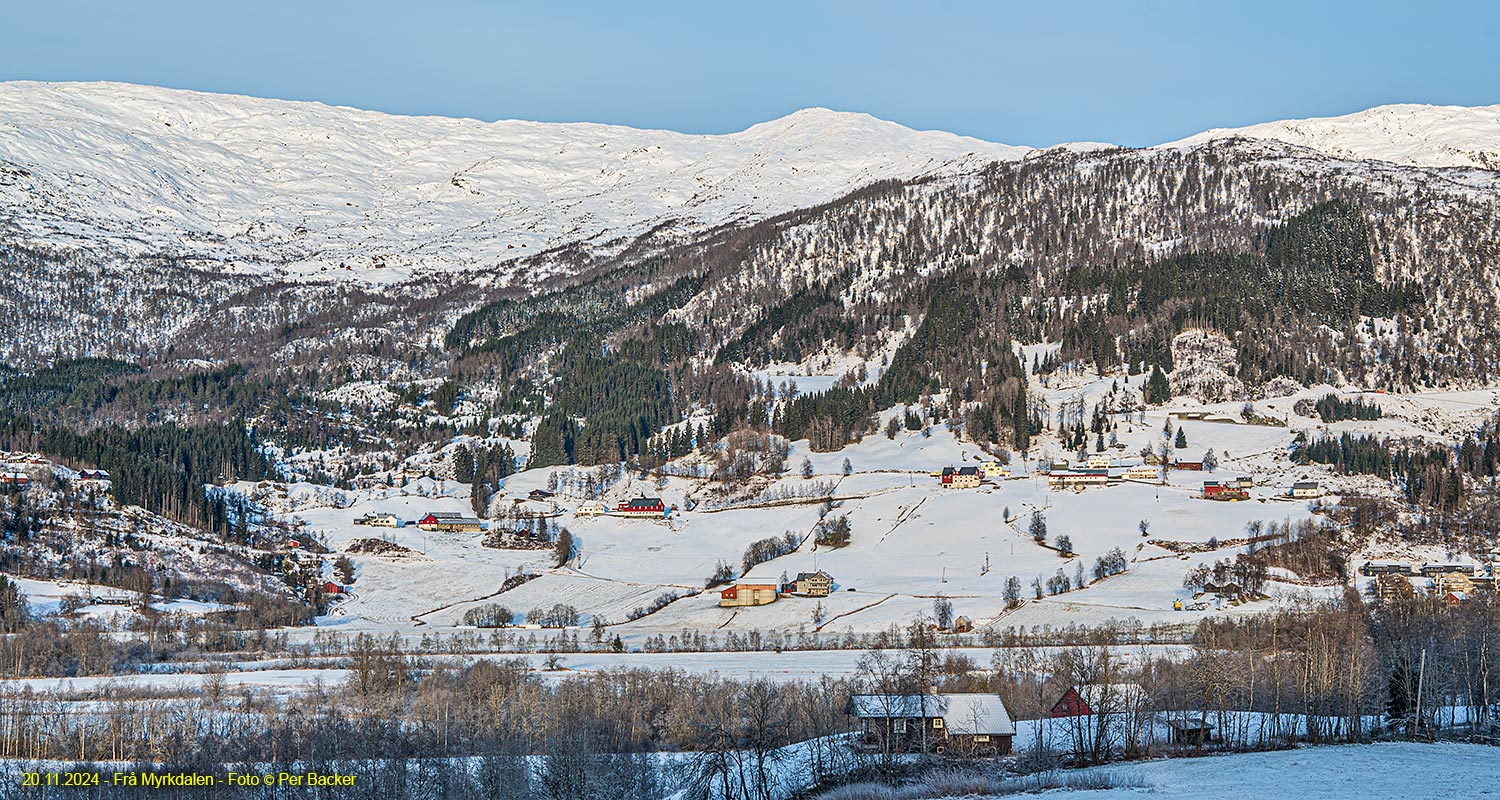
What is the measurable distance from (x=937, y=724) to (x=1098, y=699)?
39.1 ft

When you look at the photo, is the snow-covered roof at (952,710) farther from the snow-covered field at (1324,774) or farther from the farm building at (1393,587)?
the farm building at (1393,587)

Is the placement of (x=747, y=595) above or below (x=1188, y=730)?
below

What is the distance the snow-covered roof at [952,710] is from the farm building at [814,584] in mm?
83151

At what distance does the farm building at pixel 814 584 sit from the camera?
17775cm

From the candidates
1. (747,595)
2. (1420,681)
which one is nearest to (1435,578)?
(747,595)

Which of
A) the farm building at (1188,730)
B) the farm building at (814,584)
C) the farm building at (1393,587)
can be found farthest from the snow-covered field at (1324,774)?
the farm building at (814,584)

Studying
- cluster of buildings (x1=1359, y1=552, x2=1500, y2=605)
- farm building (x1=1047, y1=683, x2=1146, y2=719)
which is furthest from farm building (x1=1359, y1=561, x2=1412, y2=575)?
farm building (x1=1047, y1=683, x2=1146, y2=719)

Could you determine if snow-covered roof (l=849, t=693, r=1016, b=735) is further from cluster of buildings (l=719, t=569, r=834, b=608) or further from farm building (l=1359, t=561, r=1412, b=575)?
farm building (l=1359, t=561, r=1412, b=575)

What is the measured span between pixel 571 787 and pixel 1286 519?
465 ft

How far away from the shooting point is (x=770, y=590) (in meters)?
178

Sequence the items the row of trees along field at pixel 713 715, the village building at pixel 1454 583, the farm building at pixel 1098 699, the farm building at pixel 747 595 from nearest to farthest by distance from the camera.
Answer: the row of trees along field at pixel 713 715
the farm building at pixel 1098 699
the village building at pixel 1454 583
the farm building at pixel 747 595

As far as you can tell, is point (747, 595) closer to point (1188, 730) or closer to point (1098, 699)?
point (1098, 699)

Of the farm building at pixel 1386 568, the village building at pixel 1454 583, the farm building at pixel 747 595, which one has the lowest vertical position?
the farm building at pixel 747 595

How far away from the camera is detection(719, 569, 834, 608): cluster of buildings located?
177 m
